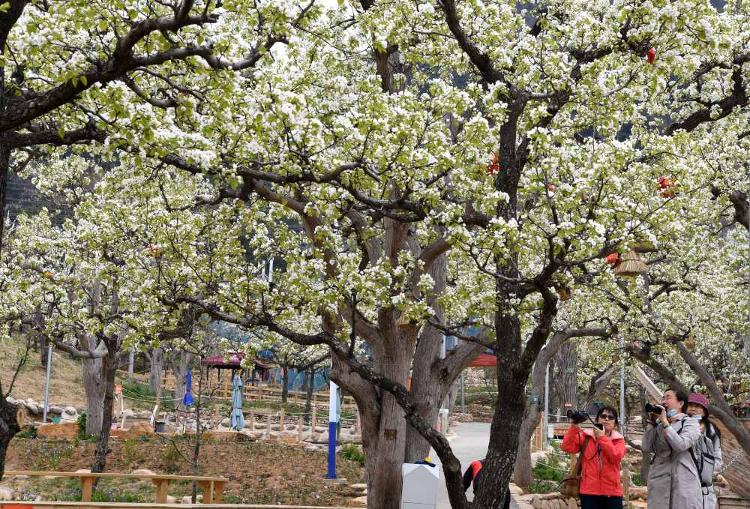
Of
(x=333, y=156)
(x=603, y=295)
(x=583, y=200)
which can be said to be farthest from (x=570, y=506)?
(x=333, y=156)

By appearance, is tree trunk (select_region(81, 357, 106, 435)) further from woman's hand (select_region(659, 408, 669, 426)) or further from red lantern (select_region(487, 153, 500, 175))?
woman's hand (select_region(659, 408, 669, 426))

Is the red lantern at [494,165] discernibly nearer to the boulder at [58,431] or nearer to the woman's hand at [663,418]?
the woman's hand at [663,418]

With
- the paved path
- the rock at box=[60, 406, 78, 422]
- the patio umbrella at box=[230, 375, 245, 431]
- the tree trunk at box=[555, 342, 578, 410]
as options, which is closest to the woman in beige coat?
the paved path

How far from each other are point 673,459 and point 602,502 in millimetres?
905

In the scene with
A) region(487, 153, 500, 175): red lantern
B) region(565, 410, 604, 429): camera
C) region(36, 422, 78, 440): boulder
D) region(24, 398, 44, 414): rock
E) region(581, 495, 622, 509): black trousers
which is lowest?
region(36, 422, 78, 440): boulder

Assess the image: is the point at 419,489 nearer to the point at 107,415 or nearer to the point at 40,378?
the point at 107,415

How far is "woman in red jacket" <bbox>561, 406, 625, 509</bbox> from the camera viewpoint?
24.4ft

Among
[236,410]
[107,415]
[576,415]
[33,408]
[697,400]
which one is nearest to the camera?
[697,400]

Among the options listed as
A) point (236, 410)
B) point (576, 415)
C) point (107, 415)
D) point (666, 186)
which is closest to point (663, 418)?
point (576, 415)

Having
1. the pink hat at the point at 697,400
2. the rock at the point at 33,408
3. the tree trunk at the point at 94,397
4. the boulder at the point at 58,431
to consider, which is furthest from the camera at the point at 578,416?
the rock at the point at 33,408

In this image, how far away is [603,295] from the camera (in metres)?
12.9

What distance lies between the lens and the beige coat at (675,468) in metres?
6.69

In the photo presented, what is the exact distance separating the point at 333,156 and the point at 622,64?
12.2 ft

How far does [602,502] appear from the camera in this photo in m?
7.49
